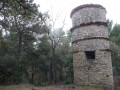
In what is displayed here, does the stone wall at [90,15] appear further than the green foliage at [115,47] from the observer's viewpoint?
No

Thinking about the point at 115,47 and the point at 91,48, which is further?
the point at 115,47

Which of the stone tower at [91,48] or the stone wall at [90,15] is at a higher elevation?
the stone wall at [90,15]

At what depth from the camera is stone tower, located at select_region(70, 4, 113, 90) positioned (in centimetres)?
1698

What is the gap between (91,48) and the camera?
56.9ft

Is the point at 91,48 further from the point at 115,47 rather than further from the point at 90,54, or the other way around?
the point at 115,47

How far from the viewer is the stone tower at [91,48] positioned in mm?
16984

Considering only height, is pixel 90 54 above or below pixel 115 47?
below

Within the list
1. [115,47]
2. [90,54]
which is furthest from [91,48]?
[115,47]

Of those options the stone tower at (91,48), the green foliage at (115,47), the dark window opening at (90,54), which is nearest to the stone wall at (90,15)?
the stone tower at (91,48)

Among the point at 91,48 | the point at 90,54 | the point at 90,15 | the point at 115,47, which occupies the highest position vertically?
the point at 90,15

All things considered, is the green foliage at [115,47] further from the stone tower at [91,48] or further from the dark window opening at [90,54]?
the stone tower at [91,48]

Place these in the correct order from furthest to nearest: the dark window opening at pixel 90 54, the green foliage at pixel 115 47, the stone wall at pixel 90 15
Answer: the green foliage at pixel 115 47 → the dark window opening at pixel 90 54 → the stone wall at pixel 90 15

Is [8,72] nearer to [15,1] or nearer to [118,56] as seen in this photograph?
[15,1]

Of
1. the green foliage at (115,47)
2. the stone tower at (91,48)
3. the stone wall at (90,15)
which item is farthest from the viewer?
the green foliage at (115,47)
